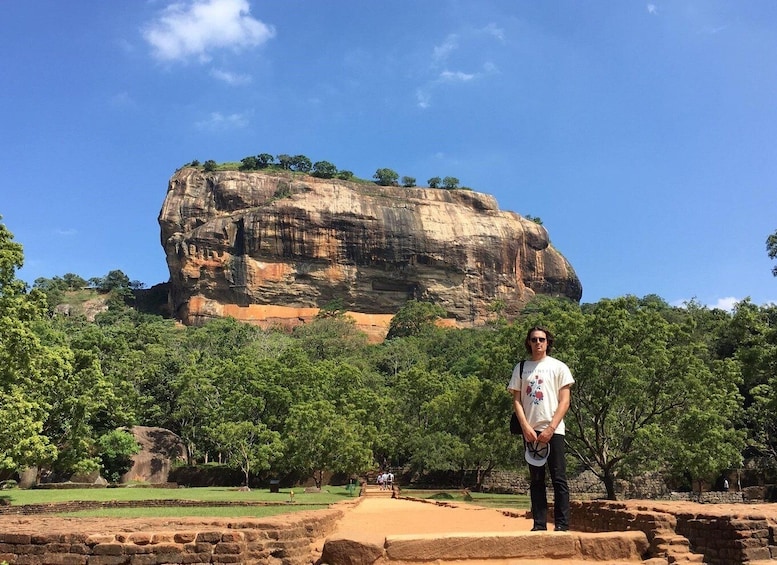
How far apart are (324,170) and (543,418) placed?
88.3 metres

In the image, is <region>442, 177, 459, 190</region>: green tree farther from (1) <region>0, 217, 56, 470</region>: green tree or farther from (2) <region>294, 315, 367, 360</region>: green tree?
(1) <region>0, 217, 56, 470</region>: green tree

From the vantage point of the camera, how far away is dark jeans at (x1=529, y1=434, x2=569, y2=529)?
5.38m

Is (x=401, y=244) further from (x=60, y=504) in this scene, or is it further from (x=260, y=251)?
(x=60, y=504)

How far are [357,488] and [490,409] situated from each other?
29.0ft

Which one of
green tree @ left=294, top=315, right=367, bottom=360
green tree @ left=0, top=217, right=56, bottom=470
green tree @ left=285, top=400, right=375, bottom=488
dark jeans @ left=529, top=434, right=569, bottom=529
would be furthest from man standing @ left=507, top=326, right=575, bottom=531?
green tree @ left=294, top=315, right=367, bottom=360

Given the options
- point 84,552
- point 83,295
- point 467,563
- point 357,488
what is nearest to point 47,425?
point 357,488

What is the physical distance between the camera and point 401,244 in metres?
81.5

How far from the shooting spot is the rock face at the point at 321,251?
77938 mm

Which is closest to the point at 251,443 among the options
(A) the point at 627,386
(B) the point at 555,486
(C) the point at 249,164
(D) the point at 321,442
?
(D) the point at 321,442

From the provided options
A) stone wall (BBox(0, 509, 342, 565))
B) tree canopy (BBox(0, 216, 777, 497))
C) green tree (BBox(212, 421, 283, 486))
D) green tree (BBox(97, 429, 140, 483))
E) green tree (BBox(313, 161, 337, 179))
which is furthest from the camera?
green tree (BBox(313, 161, 337, 179))

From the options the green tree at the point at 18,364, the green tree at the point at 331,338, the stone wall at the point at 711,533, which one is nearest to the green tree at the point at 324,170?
the green tree at the point at 331,338

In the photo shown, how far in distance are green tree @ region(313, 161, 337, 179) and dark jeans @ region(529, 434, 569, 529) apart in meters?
86.4

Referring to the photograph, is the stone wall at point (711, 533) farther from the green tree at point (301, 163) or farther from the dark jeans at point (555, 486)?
the green tree at point (301, 163)

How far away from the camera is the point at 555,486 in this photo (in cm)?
545
